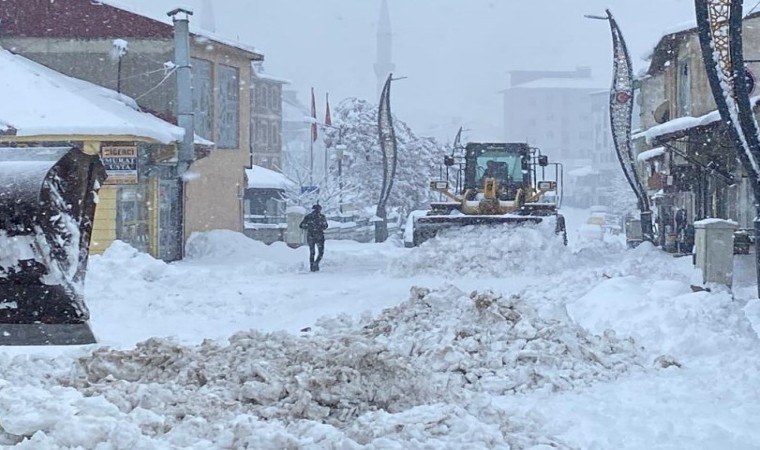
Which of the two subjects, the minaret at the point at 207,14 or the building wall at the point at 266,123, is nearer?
the building wall at the point at 266,123

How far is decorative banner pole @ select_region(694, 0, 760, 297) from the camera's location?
13.8 meters

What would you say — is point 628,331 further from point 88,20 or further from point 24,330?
point 88,20

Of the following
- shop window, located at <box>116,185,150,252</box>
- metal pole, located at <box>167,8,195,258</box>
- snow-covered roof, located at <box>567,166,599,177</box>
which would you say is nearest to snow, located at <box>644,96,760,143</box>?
metal pole, located at <box>167,8,195,258</box>

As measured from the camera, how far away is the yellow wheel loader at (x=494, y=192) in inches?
816

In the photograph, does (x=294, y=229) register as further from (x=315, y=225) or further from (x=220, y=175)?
(x=315, y=225)

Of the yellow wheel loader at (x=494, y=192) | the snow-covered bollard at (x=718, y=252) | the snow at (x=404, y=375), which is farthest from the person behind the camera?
the yellow wheel loader at (x=494, y=192)

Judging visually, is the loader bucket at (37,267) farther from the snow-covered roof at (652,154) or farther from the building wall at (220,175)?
the snow-covered roof at (652,154)

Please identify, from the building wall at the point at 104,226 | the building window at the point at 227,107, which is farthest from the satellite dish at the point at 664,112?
the building wall at the point at 104,226

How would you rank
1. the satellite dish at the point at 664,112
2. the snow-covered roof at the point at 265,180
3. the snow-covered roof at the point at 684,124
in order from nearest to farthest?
the snow-covered roof at the point at 684,124
the satellite dish at the point at 664,112
the snow-covered roof at the point at 265,180

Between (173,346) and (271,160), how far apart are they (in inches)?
2215

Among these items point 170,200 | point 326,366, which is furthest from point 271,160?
point 326,366

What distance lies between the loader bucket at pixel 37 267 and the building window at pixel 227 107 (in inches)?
793

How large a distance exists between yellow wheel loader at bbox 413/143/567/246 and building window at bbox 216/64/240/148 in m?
6.80

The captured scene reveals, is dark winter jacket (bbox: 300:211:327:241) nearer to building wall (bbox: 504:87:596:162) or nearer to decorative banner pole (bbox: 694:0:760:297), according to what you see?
decorative banner pole (bbox: 694:0:760:297)
